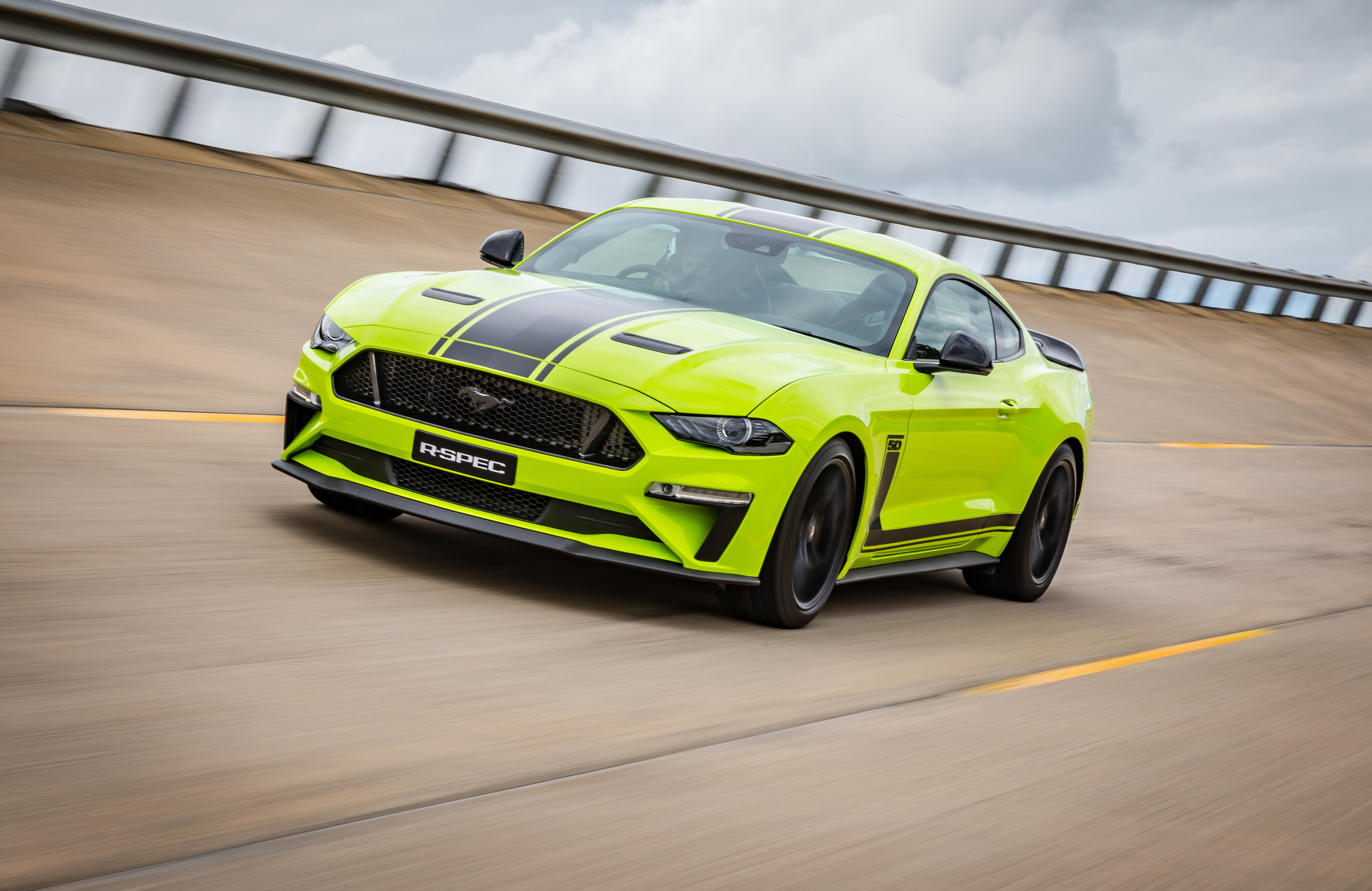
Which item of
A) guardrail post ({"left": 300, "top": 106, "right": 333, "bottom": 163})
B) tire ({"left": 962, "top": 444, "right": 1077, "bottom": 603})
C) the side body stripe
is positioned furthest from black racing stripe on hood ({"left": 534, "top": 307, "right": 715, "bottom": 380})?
guardrail post ({"left": 300, "top": 106, "right": 333, "bottom": 163})

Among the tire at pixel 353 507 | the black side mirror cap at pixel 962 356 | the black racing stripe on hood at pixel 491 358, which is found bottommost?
the tire at pixel 353 507

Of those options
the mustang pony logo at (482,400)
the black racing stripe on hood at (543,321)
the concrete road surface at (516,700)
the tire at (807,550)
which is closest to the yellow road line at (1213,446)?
the concrete road surface at (516,700)

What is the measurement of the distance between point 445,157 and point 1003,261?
10.3 metres

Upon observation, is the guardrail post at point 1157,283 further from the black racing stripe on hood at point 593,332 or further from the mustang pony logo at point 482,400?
the mustang pony logo at point 482,400

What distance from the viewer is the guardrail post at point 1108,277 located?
25.4 meters

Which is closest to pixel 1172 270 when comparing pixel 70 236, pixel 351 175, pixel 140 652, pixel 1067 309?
pixel 1067 309

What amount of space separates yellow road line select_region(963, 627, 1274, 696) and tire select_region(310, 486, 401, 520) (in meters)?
2.35

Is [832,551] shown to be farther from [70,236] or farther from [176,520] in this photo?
[70,236]

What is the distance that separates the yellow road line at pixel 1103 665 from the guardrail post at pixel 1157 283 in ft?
63.1

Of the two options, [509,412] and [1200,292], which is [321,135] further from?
[1200,292]

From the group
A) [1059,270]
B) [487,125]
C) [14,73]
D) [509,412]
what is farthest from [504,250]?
[1059,270]

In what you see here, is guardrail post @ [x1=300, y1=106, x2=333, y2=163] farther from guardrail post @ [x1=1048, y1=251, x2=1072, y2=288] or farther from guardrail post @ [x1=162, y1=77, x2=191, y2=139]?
guardrail post @ [x1=1048, y1=251, x2=1072, y2=288]

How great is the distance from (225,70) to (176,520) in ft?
30.1

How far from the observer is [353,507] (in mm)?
6336
